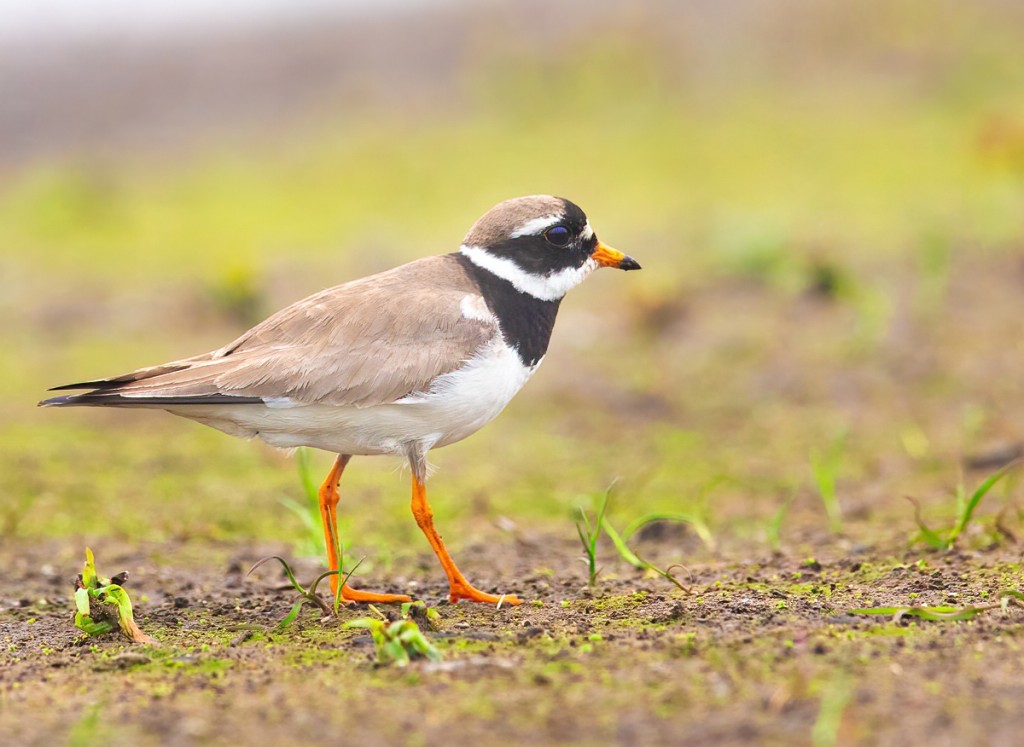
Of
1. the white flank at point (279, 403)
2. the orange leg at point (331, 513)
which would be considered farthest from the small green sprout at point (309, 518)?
the white flank at point (279, 403)

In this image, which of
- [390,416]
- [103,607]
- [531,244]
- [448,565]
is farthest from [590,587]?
[103,607]

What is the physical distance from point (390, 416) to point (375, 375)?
169 millimetres

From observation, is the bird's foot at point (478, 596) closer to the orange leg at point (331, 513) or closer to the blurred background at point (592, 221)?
the orange leg at point (331, 513)

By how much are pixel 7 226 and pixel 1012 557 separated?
12354 mm

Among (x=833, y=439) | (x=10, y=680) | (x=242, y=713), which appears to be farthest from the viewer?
(x=833, y=439)

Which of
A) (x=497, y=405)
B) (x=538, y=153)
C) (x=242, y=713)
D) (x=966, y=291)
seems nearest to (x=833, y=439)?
(x=966, y=291)

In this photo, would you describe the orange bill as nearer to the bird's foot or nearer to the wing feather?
the wing feather

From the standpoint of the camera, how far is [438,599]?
501 cm

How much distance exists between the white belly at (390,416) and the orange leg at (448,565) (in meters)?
0.17

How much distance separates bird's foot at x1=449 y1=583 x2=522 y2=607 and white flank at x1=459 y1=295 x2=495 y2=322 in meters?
1.03

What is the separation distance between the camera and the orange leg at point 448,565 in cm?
484

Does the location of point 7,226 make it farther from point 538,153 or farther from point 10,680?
point 10,680

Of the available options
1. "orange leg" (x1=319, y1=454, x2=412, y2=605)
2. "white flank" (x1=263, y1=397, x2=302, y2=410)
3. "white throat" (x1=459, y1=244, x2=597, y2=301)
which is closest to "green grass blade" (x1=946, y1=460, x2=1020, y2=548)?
"white throat" (x1=459, y1=244, x2=597, y2=301)

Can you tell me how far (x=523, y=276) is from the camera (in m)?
5.32
